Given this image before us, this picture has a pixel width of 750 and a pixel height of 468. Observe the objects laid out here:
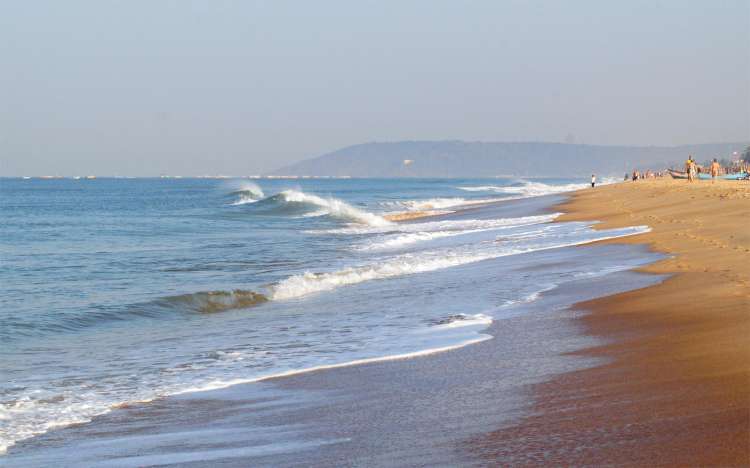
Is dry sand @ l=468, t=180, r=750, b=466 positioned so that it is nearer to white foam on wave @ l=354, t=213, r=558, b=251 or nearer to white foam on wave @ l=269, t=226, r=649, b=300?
white foam on wave @ l=269, t=226, r=649, b=300

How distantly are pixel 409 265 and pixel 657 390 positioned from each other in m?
12.2

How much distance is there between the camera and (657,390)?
6.70 m

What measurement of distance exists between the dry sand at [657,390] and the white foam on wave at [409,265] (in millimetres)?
6038

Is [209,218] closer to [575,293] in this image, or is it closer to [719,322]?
[575,293]

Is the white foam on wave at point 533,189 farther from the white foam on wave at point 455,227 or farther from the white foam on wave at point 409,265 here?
the white foam on wave at point 409,265

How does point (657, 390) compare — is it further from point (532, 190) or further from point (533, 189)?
point (533, 189)

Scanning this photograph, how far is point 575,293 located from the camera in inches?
513

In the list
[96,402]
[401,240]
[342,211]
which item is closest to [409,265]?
[401,240]

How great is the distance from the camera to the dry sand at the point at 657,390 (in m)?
5.36

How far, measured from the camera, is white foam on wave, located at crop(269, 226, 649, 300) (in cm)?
1625

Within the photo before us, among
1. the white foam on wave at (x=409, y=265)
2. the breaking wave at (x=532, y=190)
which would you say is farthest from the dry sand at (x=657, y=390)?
the breaking wave at (x=532, y=190)

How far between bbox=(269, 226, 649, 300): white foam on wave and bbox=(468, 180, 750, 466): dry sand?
19.8 feet

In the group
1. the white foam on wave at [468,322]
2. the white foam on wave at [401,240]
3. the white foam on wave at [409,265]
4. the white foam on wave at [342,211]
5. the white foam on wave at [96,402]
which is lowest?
the white foam on wave at [96,402]

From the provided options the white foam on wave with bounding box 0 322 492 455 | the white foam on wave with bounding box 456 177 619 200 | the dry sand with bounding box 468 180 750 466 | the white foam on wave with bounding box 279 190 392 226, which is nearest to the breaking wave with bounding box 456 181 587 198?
the white foam on wave with bounding box 456 177 619 200
